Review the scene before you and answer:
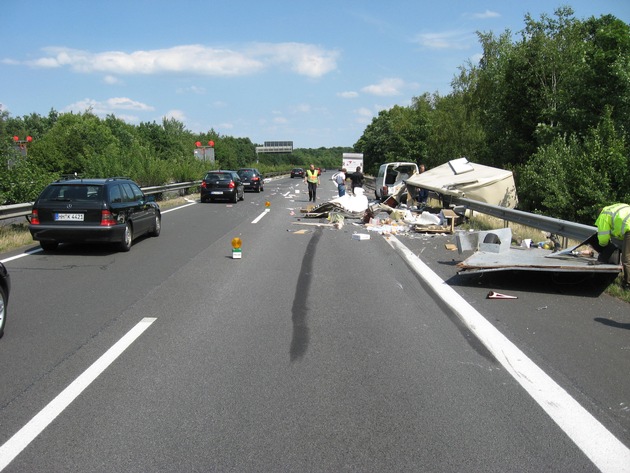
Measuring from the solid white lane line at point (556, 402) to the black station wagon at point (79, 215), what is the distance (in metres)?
7.51

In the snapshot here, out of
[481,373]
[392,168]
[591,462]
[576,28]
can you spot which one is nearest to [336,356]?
[481,373]

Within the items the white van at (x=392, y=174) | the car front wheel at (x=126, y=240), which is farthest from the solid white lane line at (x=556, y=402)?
the white van at (x=392, y=174)

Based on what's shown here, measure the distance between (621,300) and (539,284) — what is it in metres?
1.26

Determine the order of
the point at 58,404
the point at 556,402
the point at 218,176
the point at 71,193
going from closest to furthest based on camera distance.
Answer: the point at 58,404 → the point at 556,402 → the point at 71,193 → the point at 218,176

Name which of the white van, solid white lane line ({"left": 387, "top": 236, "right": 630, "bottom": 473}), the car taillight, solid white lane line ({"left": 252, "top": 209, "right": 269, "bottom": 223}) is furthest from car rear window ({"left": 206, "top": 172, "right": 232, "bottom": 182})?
solid white lane line ({"left": 387, "top": 236, "right": 630, "bottom": 473})

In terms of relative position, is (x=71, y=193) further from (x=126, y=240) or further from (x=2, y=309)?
(x=2, y=309)

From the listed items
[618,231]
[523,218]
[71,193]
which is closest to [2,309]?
[71,193]

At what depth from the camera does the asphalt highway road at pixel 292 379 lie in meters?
3.58

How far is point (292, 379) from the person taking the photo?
482 cm

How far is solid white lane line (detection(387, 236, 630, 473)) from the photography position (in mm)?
3582

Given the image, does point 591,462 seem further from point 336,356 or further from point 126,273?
point 126,273

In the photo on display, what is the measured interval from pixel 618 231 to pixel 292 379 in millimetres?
5680

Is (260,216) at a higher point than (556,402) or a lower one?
lower

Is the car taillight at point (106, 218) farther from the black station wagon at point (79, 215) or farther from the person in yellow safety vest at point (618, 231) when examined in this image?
the person in yellow safety vest at point (618, 231)
